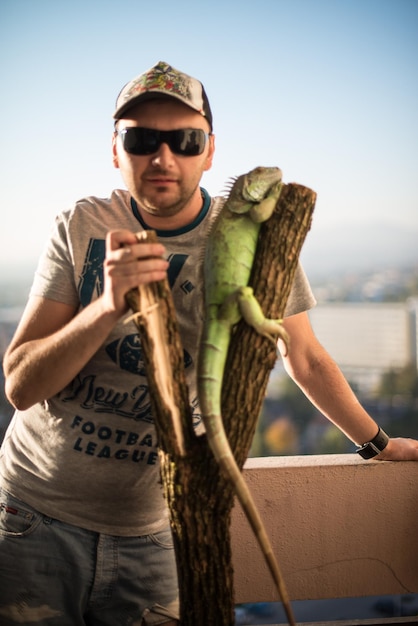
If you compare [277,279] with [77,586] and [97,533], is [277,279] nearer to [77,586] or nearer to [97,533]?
[97,533]

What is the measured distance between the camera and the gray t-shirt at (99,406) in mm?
2197

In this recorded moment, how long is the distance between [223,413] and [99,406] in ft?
1.91

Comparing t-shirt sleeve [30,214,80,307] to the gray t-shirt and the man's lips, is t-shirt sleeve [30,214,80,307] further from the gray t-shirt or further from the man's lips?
the man's lips

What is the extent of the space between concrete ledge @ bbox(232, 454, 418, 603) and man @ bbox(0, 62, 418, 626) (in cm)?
102

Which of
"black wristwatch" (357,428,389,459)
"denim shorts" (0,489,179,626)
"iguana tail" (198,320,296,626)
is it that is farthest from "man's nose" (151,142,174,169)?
"black wristwatch" (357,428,389,459)

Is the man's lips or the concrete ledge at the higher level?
the man's lips

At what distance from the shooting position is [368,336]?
6066 centimetres

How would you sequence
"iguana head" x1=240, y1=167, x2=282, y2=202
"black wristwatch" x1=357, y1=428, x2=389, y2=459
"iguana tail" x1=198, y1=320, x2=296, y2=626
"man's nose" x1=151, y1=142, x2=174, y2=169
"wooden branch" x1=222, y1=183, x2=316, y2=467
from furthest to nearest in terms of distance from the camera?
"black wristwatch" x1=357, y1=428, x2=389, y2=459, "iguana head" x1=240, y1=167, x2=282, y2=202, "man's nose" x1=151, y1=142, x2=174, y2=169, "wooden branch" x1=222, y1=183, x2=316, y2=467, "iguana tail" x1=198, y1=320, x2=296, y2=626

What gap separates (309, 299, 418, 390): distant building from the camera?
2206 inches

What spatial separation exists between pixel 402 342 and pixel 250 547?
55490 millimetres

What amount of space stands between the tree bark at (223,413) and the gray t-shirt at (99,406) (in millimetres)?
327

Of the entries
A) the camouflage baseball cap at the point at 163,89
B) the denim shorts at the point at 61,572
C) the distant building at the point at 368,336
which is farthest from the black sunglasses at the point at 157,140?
the distant building at the point at 368,336

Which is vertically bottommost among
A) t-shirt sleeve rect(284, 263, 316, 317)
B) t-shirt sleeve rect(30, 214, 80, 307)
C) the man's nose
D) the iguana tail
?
the iguana tail

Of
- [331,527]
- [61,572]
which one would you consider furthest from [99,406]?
[331,527]
